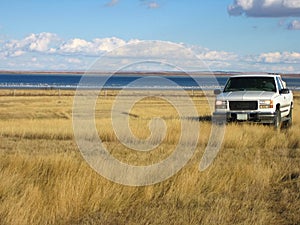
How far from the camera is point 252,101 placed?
1791 centimetres

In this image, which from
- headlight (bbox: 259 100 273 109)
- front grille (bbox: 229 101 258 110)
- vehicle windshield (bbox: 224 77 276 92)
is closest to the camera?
headlight (bbox: 259 100 273 109)

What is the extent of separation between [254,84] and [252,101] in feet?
4.56

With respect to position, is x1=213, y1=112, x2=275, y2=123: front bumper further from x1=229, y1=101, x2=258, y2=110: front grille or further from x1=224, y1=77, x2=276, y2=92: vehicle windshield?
x1=224, y1=77, x2=276, y2=92: vehicle windshield

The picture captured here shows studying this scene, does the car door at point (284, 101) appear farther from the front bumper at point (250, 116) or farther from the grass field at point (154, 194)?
the grass field at point (154, 194)

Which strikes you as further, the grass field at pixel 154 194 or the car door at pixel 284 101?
the car door at pixel 284 101

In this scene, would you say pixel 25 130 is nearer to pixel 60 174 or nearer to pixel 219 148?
pixel 219 148

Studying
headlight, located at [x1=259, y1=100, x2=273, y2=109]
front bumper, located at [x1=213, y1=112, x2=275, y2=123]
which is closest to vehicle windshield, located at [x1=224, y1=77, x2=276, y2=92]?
headlight, located at [x1=259, y1=100, x2=273, y2=109]

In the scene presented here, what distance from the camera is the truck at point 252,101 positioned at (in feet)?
58.7

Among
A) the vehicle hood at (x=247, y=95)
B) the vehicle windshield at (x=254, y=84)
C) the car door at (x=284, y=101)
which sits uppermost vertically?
the vehicle windshield at (x=254, y=84)

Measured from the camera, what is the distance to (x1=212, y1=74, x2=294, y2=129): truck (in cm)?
1789

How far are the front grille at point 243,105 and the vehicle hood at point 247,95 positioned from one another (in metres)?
0.13

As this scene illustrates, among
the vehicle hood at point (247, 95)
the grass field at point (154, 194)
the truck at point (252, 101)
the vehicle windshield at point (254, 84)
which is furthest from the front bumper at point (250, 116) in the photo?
the grass field at point (154, 194)

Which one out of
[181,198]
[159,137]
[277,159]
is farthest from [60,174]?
[159,137]

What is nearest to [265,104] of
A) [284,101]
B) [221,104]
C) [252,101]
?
[252,101]
